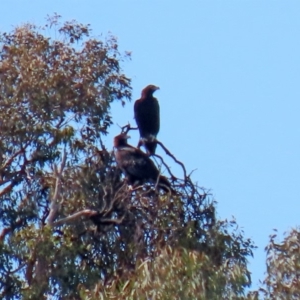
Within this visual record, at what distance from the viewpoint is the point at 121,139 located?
56.2 feet

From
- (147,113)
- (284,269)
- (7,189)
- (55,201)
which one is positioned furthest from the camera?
(7,189)

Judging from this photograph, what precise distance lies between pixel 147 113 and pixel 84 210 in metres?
2.25

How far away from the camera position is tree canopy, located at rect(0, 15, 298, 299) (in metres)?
13.3

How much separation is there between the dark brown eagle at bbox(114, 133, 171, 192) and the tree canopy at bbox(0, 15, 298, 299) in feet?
0.42

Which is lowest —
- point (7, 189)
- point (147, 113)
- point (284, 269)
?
point (284, 269)

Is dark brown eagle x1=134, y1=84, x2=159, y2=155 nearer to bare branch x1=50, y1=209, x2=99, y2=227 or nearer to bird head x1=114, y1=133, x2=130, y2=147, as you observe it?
bird head x1=114, y1=133, x2=130, y2=147

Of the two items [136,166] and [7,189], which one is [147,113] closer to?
[7,189]

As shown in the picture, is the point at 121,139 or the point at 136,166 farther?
the point at 121,139

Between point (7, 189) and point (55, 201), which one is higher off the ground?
point (7, 189)

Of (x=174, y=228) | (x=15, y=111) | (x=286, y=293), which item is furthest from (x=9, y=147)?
(x=286, y=293)

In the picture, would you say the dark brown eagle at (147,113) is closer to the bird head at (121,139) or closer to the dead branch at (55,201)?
the bird head at (121,139)

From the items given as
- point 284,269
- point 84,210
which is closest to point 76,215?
point 84,210

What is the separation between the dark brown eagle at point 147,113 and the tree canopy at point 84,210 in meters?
0.82

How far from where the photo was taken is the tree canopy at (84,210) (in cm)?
1333
